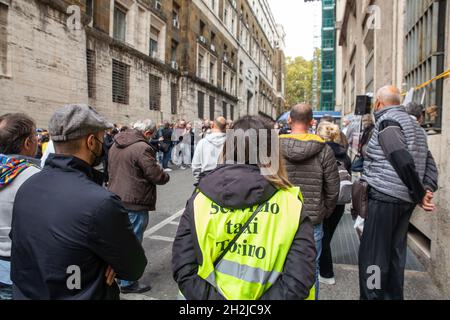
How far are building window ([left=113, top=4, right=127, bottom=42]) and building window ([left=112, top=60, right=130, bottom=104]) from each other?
69.8 inches

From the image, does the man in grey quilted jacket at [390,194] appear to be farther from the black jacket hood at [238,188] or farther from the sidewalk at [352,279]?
the black jacket hood at [238,188]

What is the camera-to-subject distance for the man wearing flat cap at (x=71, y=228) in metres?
1.50

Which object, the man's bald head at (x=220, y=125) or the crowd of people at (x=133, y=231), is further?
the man's bald head at (x=220, y=125)

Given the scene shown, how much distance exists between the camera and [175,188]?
948 cm

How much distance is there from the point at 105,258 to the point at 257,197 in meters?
0.79

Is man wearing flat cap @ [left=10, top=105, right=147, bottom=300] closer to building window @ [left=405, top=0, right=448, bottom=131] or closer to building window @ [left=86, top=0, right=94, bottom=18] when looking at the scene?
building window @ [left=405, top=0, right=448, bottom=131]

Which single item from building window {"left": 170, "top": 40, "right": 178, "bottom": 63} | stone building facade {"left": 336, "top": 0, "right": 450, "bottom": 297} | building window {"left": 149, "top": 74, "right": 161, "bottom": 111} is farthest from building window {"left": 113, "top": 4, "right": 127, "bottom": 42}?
stone building facade {"left": 336, "top": 0, "right": 450, "bottom": 297}

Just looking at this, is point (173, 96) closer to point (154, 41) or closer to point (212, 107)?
point (154, 41)

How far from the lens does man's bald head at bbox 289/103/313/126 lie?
2982mm

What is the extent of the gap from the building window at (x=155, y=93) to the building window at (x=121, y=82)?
2.72m

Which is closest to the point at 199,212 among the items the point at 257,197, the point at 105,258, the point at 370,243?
the point at 257,197

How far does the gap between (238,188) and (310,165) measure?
62.5 inches

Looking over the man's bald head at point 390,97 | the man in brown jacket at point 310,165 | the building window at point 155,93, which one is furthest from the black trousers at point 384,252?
the building window at point 155,93
